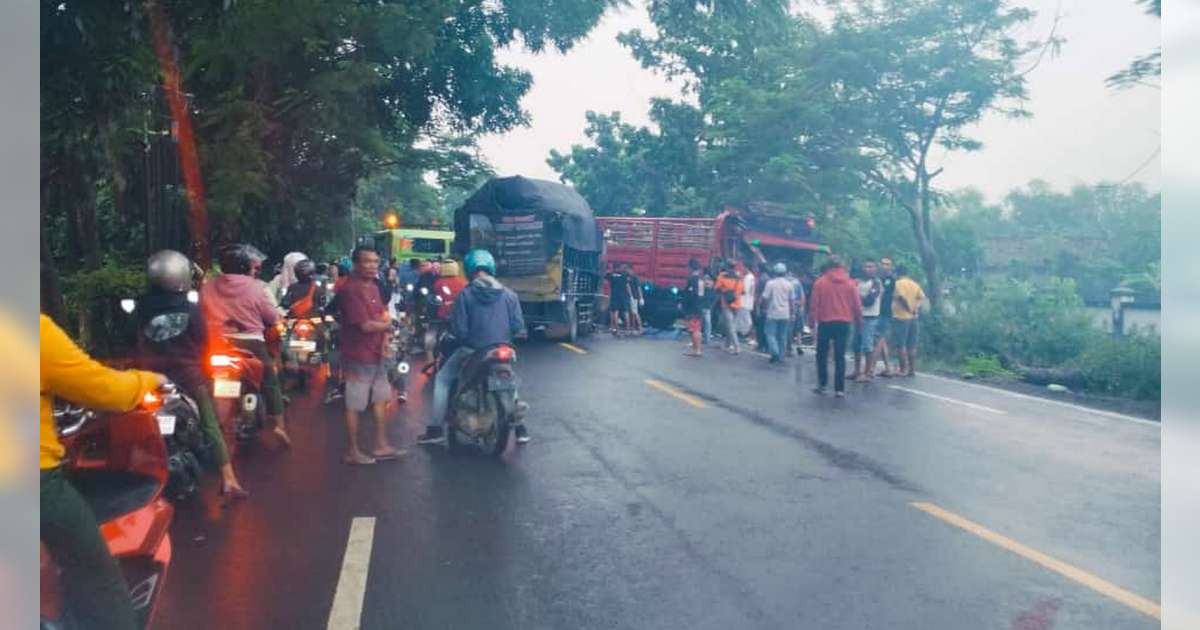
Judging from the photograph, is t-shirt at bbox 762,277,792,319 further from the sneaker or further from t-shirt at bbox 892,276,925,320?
the sneaker

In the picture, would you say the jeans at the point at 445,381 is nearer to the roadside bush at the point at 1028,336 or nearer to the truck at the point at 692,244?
the roadside bush at the point at 1028,336

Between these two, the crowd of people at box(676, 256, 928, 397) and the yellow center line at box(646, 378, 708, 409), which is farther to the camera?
the crowd of people at box(676, 256, 928, 397)

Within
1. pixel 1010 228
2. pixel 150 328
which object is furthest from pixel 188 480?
pixel 1010 228

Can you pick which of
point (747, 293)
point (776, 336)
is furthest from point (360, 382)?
point (747, 293)

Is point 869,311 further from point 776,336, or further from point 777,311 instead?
point 776,336

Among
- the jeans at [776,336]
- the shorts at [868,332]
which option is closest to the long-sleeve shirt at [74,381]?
the shorts at [868,332]

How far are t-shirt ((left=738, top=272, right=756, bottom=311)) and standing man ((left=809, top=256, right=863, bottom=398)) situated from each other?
549 cm

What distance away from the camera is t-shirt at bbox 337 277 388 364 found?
7.61m

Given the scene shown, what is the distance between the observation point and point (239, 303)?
25.6ft

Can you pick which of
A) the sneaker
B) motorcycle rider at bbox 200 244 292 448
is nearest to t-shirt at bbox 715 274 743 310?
the sneaker

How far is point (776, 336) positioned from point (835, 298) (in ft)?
14.8

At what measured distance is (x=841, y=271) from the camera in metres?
12.6

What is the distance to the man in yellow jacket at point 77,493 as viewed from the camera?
2826 mm

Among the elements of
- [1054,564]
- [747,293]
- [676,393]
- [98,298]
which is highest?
[747,293]
